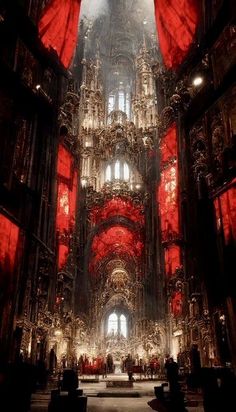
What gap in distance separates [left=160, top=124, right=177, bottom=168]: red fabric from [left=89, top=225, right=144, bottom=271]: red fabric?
36.7 feet

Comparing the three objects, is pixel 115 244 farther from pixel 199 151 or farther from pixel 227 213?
pixel 227 213

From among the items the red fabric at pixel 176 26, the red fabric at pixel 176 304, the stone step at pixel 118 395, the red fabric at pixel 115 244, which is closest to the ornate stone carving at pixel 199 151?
the red fabric at pixel 176 26

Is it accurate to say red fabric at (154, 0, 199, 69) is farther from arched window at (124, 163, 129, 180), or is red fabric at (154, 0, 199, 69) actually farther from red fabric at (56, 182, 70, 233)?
arched window at (124, 163, 129, 180)

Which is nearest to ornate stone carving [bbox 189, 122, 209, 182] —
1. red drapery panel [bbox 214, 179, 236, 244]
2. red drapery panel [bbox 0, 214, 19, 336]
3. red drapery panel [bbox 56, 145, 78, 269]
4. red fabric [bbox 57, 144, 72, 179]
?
red drapery panel [bbox 214, 179, 236, 244]

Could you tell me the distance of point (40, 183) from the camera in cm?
2033

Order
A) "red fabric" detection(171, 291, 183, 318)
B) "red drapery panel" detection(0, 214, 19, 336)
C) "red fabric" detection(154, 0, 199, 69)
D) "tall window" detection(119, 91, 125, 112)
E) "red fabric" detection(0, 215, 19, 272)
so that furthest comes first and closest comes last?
"tall window" detection(119, 91, 125, 112) → "red fabric" detection(171, 291, 183, 318) → "red fabric" detection(154, 0, 199, 69) → "red fabric" detection(0, 215, 19, 272) → "red drapery panel" detection(0, 214, 19, 336)

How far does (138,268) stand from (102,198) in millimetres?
8767

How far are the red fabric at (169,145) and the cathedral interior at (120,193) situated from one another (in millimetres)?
145

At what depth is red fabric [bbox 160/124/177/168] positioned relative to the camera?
83.9 ft

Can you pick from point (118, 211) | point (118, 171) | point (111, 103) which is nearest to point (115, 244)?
point (118, 211)

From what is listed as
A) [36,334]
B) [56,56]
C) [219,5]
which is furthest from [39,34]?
[36,334]

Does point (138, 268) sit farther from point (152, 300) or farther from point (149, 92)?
point (149, 92)

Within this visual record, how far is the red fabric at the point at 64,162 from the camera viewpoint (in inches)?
1099

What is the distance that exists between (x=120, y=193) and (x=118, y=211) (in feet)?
8.59
